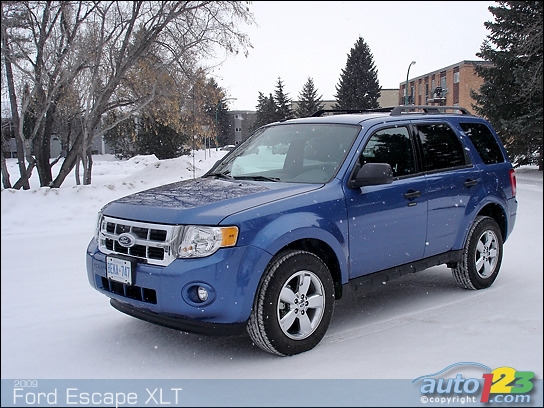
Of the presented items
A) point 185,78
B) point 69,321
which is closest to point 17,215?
point 69,321

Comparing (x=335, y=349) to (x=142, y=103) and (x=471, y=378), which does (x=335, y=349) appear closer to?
(x=471, y=378)

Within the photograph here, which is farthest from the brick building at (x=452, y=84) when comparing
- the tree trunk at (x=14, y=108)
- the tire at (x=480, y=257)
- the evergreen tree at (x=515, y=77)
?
the tire at (x=480, y=257)

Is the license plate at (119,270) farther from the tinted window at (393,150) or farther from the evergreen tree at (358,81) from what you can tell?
the evergreen tree at (358,81)

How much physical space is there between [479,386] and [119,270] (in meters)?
2.44

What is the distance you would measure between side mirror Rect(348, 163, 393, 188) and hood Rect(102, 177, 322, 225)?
1.04 ft

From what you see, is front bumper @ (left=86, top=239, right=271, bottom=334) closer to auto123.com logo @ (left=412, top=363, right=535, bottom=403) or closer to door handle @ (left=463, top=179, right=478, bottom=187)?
auto123.com logo @ (left=412, top=363, right=535, bottom=403)

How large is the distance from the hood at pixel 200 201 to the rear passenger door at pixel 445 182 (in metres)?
1.33

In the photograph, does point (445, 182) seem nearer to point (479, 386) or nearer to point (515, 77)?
point (479, 386)

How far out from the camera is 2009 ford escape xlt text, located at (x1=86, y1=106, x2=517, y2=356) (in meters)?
3.61

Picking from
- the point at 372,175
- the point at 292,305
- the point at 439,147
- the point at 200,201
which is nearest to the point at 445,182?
the point at 439,147

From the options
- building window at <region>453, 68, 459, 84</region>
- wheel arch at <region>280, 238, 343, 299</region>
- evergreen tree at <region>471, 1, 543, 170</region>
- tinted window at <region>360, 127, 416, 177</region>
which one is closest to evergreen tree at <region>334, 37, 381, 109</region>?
building window at <region>453, 68, 459, 84</region>

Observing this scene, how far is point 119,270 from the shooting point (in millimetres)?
3867

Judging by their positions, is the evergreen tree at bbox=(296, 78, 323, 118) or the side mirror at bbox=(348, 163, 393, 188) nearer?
the side mirror at bbox=(348, 163, 393, 188)

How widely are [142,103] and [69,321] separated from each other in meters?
15.8
